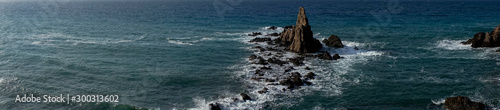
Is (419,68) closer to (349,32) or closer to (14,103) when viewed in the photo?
(349,32)

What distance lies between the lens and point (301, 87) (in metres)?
45.7

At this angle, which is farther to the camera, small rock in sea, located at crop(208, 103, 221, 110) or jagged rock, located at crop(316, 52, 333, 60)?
jagged rock, located at crop(316, 52, 333, 60)

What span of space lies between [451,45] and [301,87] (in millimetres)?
45695

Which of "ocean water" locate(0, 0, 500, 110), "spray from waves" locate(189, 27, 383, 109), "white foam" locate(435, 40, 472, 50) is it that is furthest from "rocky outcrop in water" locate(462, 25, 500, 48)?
"spray from waves" locate(189, 27, 383, 109)

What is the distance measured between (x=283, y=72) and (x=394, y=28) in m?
63.2

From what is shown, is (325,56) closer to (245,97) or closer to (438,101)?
(438,101)

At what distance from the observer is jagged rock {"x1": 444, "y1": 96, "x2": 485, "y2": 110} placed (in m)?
36.3

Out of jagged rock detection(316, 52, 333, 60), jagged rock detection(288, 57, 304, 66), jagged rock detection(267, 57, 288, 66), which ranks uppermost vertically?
jagged rock detection(316, 52, 333, 60)

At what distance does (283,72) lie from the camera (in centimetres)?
5291

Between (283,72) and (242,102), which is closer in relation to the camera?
(242,102)

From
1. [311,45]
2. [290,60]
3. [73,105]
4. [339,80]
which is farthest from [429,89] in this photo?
[73,105]

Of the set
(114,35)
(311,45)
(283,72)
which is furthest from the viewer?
(114,35)

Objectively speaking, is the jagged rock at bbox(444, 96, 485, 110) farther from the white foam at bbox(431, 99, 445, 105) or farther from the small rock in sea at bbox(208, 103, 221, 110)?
the small rock in sea at bbox(208, 103, 221, 110)

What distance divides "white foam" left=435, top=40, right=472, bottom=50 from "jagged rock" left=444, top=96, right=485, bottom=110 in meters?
37.7
